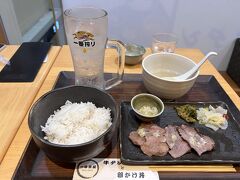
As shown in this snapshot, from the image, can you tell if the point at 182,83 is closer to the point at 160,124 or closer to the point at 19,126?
the point at 160,124

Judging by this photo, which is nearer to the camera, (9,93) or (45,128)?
(45,128)

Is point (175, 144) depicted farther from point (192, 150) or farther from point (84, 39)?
point (84, 39)

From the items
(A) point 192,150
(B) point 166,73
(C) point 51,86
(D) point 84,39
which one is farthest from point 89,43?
(A) point 192,150

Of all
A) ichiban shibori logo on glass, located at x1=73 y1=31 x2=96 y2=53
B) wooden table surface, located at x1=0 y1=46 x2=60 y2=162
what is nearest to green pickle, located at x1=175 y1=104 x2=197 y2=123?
ichiban shibori logo on glass, located at x1=73 y1=31 x2=96 y2=53

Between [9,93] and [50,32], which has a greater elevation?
[9,93]

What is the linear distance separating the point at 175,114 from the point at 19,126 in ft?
1.78

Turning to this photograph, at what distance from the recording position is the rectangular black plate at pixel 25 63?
94 cm

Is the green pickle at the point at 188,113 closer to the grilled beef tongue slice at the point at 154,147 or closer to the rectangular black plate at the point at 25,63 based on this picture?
the grilled beef tongue slice at the point at 154,147

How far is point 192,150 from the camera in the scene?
0.63 m

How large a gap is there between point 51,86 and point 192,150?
61 centimetres

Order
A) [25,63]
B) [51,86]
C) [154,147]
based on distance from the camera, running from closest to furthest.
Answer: [154,147] < [51,86] < [25,63]

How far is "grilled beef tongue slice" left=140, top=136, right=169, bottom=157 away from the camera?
2.01 feet

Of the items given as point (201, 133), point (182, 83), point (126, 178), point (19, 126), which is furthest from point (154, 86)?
point (19, 126)

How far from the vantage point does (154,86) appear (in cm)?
81
